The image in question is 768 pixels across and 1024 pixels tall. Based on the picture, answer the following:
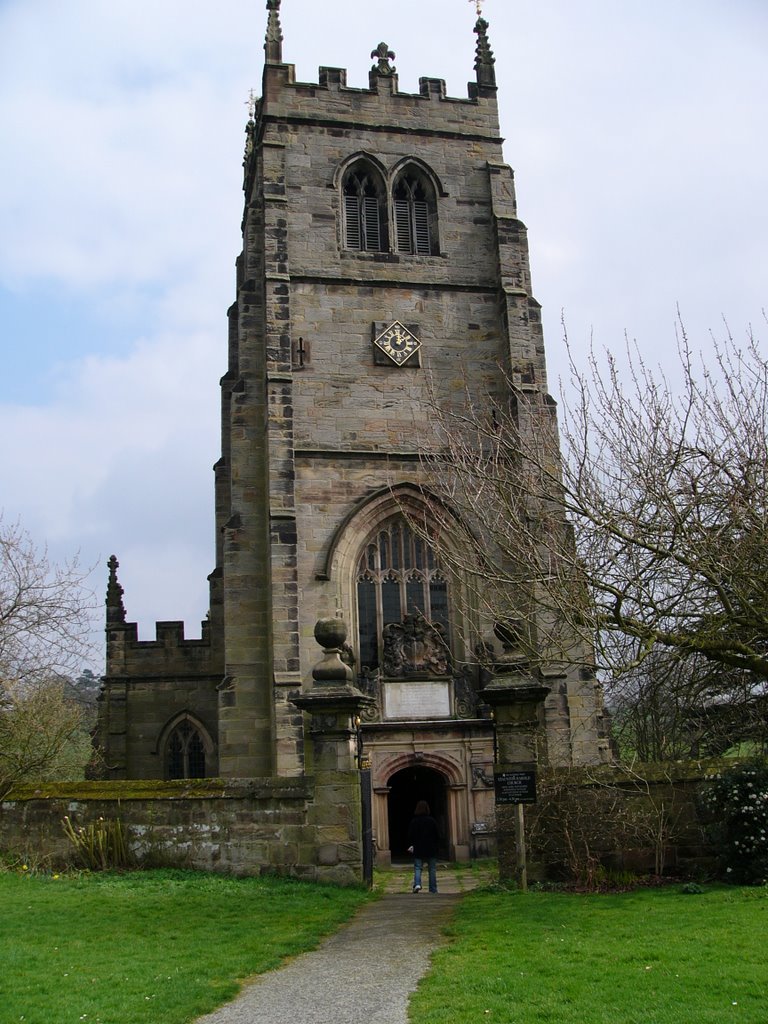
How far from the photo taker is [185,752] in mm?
24203

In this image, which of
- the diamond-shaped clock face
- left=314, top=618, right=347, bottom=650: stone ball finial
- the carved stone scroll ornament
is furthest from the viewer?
the diamond-shaped clock face

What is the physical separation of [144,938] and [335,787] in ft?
11.9

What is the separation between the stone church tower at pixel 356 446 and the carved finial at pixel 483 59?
0.05 m

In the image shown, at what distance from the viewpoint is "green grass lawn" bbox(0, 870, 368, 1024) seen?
23.7 ft

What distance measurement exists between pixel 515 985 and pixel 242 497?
15.2m

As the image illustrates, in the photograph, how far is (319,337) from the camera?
2244 cm

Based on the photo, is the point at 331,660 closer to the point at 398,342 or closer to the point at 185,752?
the point at 398,342

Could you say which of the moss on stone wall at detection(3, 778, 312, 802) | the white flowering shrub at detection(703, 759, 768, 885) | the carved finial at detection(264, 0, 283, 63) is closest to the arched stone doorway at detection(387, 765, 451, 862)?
the moss on stone wall at detection(3, 778, 312, 802)

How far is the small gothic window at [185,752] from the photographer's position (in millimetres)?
24109

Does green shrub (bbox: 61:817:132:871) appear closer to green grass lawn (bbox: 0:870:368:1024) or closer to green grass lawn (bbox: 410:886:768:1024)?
green grass lawn (bbox: 0:870:368:1024)

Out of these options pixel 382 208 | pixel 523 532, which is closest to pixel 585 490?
pixel 523 532

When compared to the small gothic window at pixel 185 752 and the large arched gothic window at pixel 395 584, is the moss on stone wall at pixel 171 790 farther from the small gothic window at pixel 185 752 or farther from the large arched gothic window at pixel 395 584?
the small gothic window at pixel 185 752

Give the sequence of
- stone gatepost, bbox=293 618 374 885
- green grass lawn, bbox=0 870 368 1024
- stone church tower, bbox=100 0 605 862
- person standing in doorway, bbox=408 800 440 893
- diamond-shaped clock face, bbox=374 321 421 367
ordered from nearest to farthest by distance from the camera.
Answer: green grass lawn, bbox=0 870 368 1024
stone gatepost, bbox=293 618 374 885
person standing in doorway, bbox=408 800 440 893
stone church tower, bbox=100 0 605 862
diamond-shaped clock face, bbox=374 321 421 367

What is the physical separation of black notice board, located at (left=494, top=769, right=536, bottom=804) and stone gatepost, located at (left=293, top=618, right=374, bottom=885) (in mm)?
1818
